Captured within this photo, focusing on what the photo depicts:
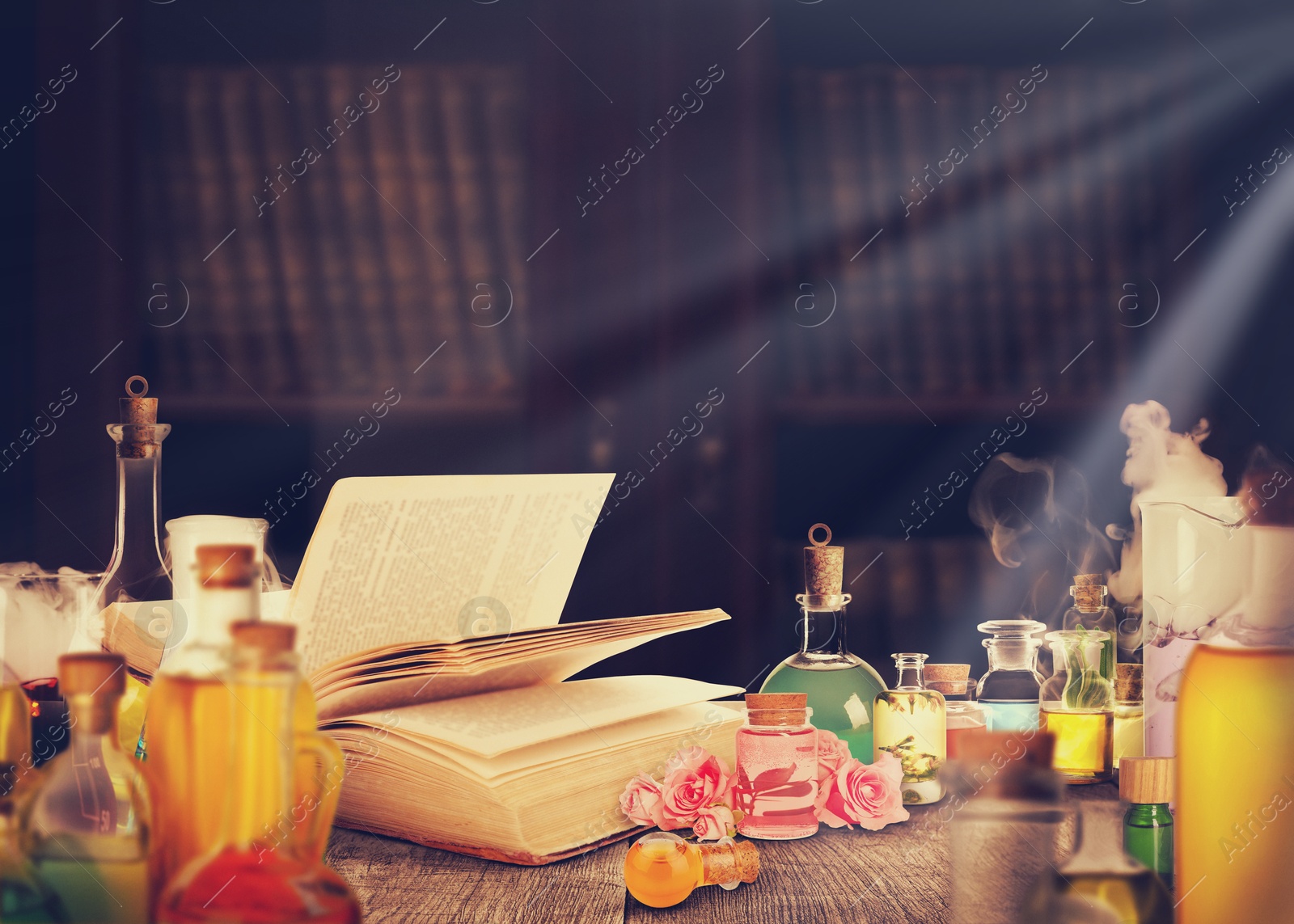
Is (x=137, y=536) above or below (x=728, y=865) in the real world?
above

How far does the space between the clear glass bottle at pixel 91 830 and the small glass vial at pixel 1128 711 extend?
0.80 m

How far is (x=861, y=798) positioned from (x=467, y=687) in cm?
32

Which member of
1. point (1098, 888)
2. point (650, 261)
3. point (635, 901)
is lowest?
point (635, 901)

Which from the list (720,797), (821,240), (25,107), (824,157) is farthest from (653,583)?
(25,107)

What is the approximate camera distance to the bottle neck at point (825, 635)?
90 cm

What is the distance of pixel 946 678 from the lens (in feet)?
2.92

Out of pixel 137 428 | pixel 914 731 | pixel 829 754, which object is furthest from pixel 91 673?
pixel 914 731

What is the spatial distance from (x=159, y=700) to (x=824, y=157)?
1.83 meters

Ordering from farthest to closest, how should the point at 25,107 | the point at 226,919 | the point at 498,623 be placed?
1. the point at 25,107
2. the point at 498,623
3. the point at 226,919

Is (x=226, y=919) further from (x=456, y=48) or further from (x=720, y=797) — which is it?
(x=456, y=48)

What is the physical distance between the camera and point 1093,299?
2018mm

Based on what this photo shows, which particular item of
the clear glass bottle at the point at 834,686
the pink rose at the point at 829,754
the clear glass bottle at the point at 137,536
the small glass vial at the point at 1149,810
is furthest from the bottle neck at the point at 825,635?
the clear glass bottle at the point at 137,536

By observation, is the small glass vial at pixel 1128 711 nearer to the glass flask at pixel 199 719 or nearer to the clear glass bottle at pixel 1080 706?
the clear glass bottle at pixel 1080 706

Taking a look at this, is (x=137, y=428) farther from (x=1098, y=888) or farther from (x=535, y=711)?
(x=1098, y=888)
